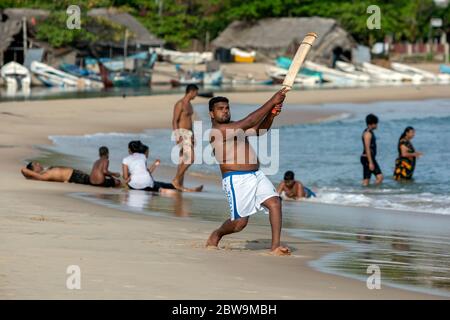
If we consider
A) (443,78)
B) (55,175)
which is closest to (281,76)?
(443,78)

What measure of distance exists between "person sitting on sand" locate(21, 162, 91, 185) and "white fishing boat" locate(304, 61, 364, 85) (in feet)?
160

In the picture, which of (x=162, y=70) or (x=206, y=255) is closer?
(x=206, y=255)

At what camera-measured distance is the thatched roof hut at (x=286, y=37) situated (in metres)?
70.1

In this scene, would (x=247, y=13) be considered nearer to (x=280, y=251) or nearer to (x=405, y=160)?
(x=405, y=160)

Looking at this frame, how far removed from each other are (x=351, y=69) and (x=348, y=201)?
52661 mm

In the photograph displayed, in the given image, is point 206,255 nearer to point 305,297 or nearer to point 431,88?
point 305,297

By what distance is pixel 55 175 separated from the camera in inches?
584

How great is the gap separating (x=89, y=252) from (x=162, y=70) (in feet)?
182

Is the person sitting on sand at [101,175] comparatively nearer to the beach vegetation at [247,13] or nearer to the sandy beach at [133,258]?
the sandy beach at [133,258]

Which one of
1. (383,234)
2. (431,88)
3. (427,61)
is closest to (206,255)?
(383,234)

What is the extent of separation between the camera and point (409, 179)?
18.5 m

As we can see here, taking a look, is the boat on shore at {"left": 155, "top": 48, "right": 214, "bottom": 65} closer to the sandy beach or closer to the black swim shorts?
the black swim shorts

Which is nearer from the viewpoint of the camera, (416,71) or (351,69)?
(416,71)

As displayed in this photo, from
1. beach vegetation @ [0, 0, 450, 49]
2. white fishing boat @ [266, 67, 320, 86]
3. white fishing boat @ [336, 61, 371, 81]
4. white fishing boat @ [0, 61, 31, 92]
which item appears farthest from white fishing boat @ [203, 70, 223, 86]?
white fishing boat @ [336, 61, 371, 81]
